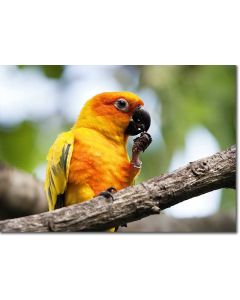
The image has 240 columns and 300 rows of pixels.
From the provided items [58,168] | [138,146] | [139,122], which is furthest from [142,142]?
[58,168]

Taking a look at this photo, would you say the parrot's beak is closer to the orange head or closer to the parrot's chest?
the orange head

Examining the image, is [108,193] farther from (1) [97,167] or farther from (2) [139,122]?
(2) [139,122]

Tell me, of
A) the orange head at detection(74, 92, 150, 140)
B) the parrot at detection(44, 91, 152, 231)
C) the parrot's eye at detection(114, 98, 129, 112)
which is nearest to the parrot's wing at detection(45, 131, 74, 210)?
the parrot at detection(44, 91, 152, 231)

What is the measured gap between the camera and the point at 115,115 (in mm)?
2812

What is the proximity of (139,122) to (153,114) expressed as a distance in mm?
153

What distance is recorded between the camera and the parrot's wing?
2.63 metres

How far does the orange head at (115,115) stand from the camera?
2.79 meters

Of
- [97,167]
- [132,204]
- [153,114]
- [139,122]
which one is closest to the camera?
[132,204]

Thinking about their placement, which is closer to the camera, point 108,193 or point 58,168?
point 108,193

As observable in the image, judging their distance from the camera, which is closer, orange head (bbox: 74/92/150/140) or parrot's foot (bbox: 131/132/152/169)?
parrot's foot (bbox: 131/132/152/169)

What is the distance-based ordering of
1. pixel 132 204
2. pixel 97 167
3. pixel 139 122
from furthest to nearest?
pixel 139 122 < pixel 97 167 < pixel 132 204
